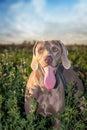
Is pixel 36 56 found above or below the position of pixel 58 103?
above

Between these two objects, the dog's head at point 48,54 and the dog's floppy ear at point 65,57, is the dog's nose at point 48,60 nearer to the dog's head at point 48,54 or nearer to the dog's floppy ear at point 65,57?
the dog's head at point 48,54

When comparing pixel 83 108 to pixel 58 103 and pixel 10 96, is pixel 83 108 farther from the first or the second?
pixel 10 96

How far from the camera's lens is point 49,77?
562cm

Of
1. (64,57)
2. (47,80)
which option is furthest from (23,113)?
(64,57)

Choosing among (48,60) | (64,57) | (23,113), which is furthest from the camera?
(23,113)

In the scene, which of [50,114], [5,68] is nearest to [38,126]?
[50,114]

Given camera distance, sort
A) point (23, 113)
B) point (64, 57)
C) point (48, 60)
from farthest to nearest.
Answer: point (23, 113) < point (64, 57) < point (48, 60)

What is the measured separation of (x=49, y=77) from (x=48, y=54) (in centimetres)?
27

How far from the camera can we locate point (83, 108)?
5895 millimetres

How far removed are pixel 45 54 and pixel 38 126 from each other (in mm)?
866

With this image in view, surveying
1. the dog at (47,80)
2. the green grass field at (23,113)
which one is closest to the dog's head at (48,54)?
the dog at (47,80)

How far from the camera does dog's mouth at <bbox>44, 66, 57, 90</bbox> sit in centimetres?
558

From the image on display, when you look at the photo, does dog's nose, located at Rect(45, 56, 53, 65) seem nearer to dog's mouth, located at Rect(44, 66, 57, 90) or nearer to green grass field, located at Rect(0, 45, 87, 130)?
dog's mouth, located at Rect(44, 66, 57, 90)

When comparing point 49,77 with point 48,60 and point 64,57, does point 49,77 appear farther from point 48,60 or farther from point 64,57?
point 64,57
